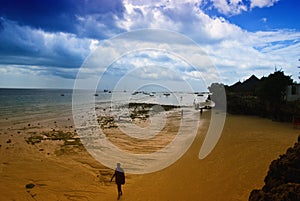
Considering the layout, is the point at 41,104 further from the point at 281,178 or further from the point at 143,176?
the point at 281,178

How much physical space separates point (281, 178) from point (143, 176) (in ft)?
23.4

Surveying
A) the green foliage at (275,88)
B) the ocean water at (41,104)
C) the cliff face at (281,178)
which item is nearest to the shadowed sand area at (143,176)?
the cliff face at (281,178)

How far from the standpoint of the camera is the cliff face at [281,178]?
5.01 metres

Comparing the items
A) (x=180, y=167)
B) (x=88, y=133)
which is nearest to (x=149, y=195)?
(x=180, y=167)

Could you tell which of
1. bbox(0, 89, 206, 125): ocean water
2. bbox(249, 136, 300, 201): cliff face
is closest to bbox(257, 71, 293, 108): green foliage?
bbox(249, 136, 300, 201): cliff face

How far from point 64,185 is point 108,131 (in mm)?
13688

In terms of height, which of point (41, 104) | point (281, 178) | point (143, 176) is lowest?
point (143, 176)

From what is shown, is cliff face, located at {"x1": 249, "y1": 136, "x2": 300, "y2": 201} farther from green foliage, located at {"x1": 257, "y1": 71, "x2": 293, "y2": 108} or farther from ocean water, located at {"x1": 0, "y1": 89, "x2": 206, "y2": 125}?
ocean water, located at {"x1": 0, "y1": 89, "x2": 206, "y2": 125}

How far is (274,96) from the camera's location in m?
29.5

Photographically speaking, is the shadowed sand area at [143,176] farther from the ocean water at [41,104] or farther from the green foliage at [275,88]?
the ocean water at [41,104]

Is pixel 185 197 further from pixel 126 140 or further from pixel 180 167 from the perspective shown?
pixel 126 140

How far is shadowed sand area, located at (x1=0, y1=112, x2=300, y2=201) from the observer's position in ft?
31.8

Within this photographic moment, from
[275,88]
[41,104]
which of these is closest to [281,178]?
[275,88]

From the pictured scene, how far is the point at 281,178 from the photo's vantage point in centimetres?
623
